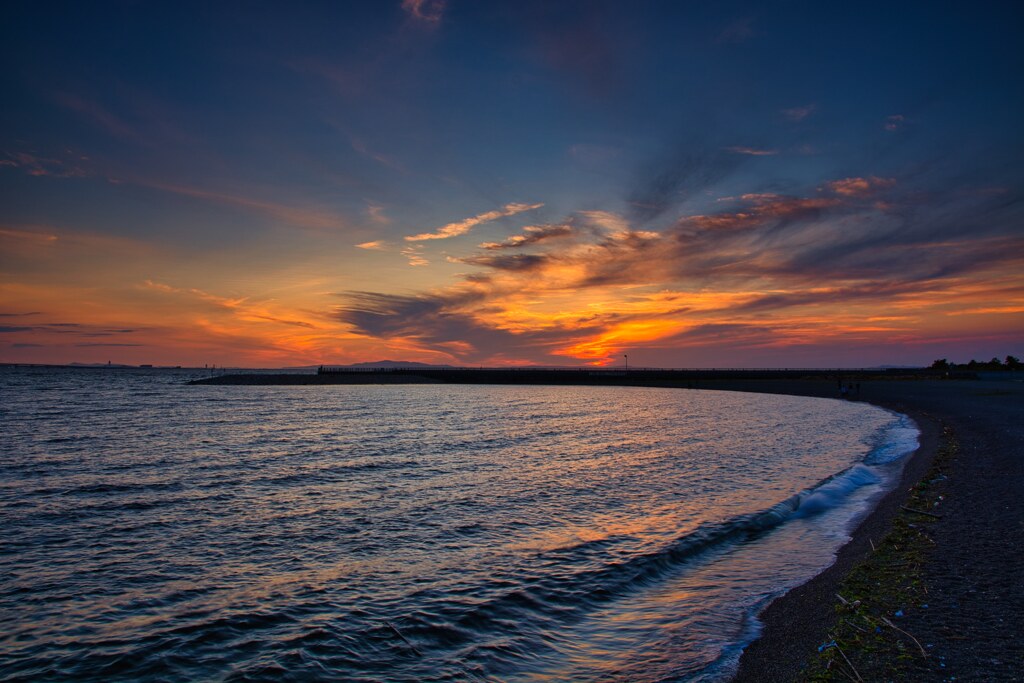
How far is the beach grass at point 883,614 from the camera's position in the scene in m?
7.49

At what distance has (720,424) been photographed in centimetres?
5075

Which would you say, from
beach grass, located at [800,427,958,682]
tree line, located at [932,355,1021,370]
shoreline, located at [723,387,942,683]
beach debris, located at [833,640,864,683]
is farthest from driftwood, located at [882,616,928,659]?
tree line, located at [932,355,1021,370]

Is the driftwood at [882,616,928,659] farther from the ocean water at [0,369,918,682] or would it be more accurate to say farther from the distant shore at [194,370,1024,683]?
the ocean water at [0,369,918,682]

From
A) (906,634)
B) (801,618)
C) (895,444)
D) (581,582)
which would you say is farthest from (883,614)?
(895,444)

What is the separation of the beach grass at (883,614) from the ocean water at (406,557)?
139cm

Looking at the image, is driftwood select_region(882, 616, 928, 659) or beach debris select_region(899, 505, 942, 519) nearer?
driftwood select_region(882, 616, 928, 659)

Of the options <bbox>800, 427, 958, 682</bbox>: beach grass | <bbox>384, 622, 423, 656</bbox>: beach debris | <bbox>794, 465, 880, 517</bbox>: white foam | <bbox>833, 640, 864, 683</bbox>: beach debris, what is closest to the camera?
<bbox>833, 640, 864, 683</bbox>: beach debris

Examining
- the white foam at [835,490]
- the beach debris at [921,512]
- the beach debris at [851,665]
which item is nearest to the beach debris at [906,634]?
the beach debris at [851,665]

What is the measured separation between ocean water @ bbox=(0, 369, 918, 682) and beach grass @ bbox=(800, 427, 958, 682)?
1.39m

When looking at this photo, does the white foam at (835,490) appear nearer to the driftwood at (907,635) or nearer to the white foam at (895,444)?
the white foam at (895,444)

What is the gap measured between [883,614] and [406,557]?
10630mm

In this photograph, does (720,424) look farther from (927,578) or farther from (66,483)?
(66,483)

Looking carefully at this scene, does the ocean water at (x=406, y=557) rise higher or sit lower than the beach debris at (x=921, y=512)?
lower

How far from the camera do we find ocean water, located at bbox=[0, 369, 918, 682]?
955 cm
